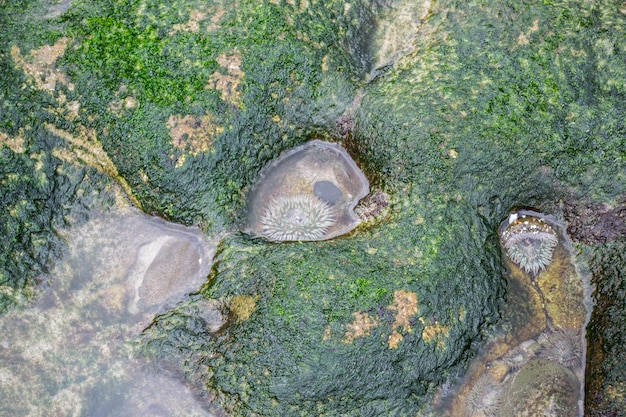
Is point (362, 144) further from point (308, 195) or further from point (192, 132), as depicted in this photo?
point (192, 132)

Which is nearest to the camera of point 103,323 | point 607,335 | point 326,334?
point 326,334

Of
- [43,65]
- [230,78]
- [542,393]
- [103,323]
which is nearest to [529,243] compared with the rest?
[542,393]

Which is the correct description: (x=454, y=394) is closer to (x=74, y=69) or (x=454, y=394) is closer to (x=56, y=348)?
(x=56, y=348)

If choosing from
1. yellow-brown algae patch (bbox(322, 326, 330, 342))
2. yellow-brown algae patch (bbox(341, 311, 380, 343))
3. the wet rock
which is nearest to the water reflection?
yellow-brown algae patch (bbox(322, 326, 330, 342))

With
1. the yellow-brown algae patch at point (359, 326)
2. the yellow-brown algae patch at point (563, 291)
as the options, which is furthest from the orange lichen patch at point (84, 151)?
the yellow-brown algae patch at point (563, 291)

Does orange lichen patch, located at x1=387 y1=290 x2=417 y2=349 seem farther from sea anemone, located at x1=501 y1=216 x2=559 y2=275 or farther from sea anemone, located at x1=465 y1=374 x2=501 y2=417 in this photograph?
sea anemone, located at x1=501 y1=216 x2=559 y2=275
